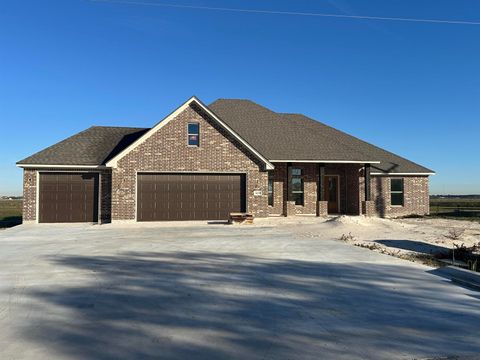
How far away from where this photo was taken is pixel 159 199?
20.5 m

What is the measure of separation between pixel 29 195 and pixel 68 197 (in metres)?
1.93

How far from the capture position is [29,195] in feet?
66.9

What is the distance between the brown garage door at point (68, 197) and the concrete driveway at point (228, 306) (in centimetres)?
991

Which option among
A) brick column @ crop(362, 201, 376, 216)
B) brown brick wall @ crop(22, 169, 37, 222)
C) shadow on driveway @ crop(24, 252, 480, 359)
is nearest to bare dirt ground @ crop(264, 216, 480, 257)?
shadow on driveway @ crop(24, 252, 480, 359)

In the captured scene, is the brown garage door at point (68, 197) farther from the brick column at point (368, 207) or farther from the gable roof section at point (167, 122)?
the brick column at point (368, 207)

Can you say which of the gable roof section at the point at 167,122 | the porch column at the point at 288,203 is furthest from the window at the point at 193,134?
the porch column at the point at 288,203

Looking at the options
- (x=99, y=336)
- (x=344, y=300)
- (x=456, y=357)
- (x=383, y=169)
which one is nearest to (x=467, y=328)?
(x=456, y=357)

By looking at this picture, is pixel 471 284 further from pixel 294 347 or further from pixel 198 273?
pixel 198 273

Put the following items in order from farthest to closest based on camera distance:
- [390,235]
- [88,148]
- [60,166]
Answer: [88,148], [60,166], [390,235]

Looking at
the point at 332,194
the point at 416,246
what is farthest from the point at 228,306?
the point at 332,194

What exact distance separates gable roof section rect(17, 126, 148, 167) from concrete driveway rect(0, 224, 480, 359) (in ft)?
34.3

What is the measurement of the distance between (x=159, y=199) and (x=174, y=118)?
4.45 metres

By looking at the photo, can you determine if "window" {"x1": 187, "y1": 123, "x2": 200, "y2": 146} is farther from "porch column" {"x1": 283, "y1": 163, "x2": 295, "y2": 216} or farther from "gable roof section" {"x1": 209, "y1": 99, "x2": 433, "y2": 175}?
"porch column" {"x1": 283, "y1": 163, "x2": 295, "y2": 216}

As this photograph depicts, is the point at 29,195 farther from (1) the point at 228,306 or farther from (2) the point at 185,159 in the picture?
(1) the point at 228,306
